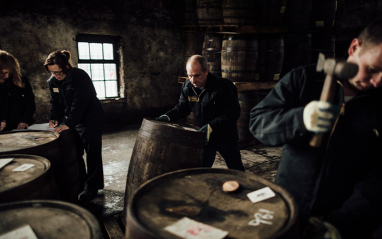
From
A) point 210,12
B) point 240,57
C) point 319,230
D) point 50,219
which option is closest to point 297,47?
point 240,57

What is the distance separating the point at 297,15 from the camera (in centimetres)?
491

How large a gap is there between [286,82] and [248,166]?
120 inches

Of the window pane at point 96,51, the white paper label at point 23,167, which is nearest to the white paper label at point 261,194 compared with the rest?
the white paper label at point 23,167

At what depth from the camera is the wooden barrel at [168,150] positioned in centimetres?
202

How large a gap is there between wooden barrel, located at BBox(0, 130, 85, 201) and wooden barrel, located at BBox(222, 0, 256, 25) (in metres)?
3.48

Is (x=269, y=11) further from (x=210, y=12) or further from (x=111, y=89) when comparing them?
(x=111, y=89)

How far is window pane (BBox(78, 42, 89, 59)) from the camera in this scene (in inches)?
234

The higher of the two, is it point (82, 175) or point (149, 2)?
point (149, 2)

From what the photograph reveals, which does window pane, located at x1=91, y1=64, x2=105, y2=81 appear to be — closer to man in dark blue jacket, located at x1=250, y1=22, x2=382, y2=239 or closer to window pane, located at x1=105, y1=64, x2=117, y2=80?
window pane, located at x1=105, y1=64, x2=117, y2=80

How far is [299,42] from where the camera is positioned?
16.7ft

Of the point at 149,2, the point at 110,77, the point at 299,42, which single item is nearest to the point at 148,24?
the point at 149,2

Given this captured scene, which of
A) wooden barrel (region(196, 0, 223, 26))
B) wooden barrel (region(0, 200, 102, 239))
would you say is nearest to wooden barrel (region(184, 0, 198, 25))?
wooden barrel (region(196, 0, 223, 26))

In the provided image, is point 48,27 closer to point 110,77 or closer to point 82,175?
point 110,77

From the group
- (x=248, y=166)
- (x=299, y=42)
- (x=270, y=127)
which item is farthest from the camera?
(x=299, y=42)
